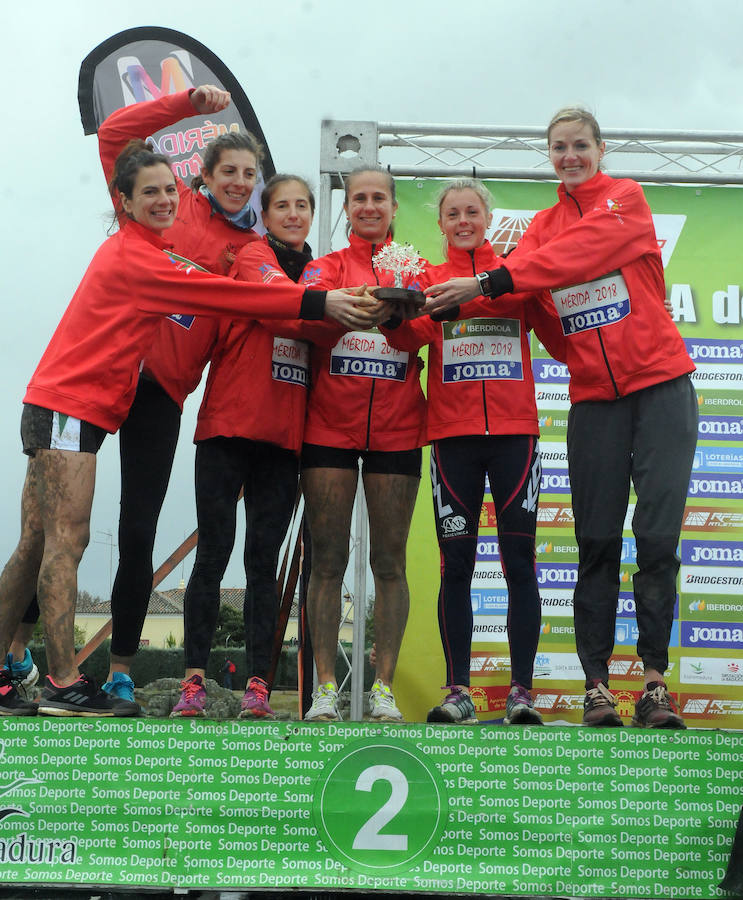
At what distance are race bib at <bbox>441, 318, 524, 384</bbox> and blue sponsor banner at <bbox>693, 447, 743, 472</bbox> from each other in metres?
2.33

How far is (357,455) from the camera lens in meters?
3.22

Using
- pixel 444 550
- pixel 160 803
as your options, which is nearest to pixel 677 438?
pixel 444 550

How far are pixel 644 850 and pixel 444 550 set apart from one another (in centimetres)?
109

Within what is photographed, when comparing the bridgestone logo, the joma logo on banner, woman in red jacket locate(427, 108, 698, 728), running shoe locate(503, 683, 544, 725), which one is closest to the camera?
running shoe locate(503, 683, 544, 725)

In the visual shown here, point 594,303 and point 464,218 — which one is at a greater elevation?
point 464,218

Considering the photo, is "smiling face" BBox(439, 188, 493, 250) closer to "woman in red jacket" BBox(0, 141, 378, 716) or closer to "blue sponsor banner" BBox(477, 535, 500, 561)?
"woman in red jacket" BBox(0, 141, 378, 716)

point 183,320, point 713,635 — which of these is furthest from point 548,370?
point 183,320

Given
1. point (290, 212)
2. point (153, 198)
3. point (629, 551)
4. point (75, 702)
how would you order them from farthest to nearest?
1. point (629, 551)
2. point (290, 212)
3. point (153, 198)
4. point (75, 702)

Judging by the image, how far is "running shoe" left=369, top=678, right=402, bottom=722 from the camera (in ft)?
9.73

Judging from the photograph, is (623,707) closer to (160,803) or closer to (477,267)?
(477,267)

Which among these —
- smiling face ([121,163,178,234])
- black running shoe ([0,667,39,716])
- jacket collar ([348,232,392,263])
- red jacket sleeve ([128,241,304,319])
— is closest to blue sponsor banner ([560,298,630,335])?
jacket collar ([348,232,392,263])

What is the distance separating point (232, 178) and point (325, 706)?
6.02 feet

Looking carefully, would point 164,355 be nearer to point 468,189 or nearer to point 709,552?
point 468,189

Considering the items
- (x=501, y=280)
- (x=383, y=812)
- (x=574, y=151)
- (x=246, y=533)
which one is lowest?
(x=383, y=812)
